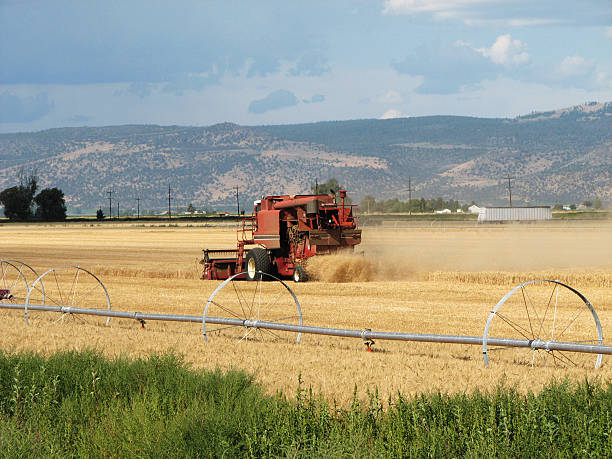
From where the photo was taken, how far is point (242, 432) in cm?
689

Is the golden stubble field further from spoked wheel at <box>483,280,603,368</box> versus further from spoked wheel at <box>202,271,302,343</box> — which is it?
spoked wheel at <box>202,271,302,343</box>

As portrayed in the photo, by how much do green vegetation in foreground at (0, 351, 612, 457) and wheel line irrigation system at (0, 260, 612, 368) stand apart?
1.86 meters

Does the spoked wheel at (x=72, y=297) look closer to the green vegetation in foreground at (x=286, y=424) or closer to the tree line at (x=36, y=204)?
the green vegetation in foreground at (x=286, y=424)

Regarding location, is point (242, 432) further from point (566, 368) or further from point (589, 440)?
point (566, 368)

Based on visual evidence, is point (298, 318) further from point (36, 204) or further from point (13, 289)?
point (36, 204)

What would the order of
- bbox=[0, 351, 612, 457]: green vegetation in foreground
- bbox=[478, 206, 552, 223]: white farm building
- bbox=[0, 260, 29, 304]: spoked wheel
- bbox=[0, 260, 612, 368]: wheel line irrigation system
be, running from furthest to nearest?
1. bbox=[478, 206, 552, 223]: white farm building
2. bbox=[0, 260, 29, 304]: spoked wheel
3. bbox=[0, 260, 612, 368]: wheel line irrigation system
4. bbox=[0, 351, 612, 457]: green vegetation in foreground

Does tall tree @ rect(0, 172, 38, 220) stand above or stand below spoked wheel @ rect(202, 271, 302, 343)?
above

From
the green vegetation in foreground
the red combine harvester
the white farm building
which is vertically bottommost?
the white farm building

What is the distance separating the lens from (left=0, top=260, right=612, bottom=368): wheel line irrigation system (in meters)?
10.2

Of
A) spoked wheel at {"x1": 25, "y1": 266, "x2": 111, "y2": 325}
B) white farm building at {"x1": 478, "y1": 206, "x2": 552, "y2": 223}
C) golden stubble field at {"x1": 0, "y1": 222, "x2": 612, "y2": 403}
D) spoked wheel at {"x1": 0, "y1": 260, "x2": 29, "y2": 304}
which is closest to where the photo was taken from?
golden stubble field at {"x1": 0, "y1": 222, "x2": 612, "y2": 403}

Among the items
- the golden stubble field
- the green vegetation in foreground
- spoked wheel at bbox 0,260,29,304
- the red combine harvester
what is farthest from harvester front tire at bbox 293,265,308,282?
the green vegetation in foreground

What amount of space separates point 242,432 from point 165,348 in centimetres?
539

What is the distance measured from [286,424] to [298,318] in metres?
9.94

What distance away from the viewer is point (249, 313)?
17781 millimetres
